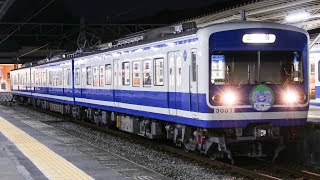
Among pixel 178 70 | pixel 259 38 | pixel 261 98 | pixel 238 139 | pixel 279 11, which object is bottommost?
pixel 238 139

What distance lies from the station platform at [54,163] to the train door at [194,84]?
5.49ft

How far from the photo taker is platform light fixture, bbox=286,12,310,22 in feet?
51.1

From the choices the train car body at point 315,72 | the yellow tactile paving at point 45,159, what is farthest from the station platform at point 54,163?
the train car body at point 315,72

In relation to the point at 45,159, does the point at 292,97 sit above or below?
above

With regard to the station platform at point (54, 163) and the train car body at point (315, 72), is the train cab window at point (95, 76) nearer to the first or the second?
the station platform at point (54, 163)

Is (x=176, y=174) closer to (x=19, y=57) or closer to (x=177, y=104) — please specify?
(x=177, y=104)

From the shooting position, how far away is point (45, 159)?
1073 centimetres

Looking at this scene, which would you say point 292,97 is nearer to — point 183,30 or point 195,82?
point 195,82

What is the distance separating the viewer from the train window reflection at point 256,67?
33.9ft

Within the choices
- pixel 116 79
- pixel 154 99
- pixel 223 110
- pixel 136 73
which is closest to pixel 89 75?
pixel 116 79

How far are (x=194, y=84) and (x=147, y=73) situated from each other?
2963 mm

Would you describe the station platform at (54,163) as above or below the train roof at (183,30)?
below

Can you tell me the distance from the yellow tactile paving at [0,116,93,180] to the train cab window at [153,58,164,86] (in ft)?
9.98

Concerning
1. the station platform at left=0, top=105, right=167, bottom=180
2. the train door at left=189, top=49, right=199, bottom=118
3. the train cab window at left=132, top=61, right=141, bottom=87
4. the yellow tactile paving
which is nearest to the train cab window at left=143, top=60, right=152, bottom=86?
the train cab window at left=132, top=61, right=141, bottom=87
